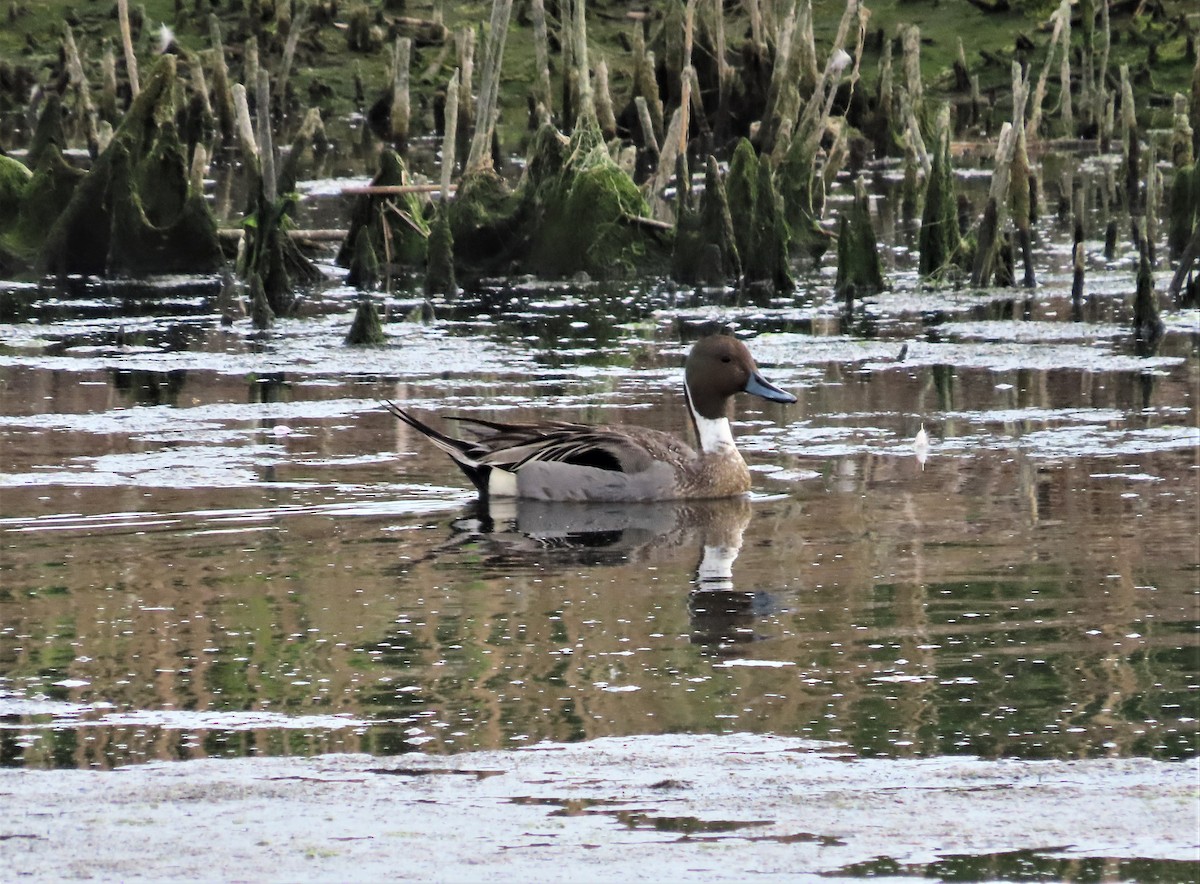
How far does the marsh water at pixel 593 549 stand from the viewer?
6215 millimetres

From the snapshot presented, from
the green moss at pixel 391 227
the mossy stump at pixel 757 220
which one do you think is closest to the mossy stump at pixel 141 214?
the green moss at pixel 391 227

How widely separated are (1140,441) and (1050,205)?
11.7 m

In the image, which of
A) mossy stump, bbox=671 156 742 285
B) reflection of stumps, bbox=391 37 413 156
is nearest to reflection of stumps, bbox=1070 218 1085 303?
mossy stump, bbox=671 156 742 285

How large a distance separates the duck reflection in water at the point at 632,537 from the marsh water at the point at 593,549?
0.08 ft

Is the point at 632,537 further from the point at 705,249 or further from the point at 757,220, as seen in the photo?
the point at 705,249

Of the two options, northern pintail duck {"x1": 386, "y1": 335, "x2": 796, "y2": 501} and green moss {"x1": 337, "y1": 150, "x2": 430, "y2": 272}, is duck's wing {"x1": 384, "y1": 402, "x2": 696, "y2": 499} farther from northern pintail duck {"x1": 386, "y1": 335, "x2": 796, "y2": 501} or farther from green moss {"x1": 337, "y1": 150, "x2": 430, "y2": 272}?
green moss {"x1": 337, "y1": 150, "x2": 430, "y2": 272}

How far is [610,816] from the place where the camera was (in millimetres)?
5242

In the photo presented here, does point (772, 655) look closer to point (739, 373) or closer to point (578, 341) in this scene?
point (739, 373)

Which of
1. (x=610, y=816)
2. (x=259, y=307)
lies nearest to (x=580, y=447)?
(x=610, y=816)

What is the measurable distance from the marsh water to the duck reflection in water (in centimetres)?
3

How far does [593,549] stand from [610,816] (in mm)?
3642

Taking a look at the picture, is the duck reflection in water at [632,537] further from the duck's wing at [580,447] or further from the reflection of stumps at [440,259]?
the reflection of stumps at [440,259]

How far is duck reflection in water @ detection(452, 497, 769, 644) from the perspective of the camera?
7.80 metres

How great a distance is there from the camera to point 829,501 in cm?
954
